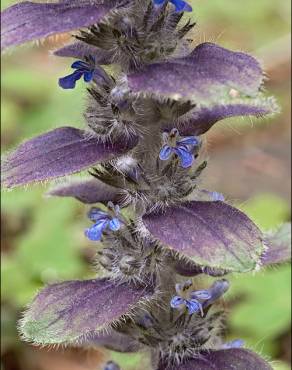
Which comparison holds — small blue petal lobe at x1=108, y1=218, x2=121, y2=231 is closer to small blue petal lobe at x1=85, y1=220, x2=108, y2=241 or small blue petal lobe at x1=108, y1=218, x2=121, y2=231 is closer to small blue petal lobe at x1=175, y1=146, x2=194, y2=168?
small blue petal lobe at x1=85, y1=220, x2=108, y2=241

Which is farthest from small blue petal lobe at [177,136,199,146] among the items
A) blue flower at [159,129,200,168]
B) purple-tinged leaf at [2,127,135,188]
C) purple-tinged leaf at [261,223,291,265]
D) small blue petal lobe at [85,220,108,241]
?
purple-tinged leaf at [261,223,291,265]

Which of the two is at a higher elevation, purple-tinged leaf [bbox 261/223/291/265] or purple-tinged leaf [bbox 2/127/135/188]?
purple-tinged leaf [bbox 2/127/135/188]

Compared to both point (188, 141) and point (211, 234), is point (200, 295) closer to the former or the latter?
point (211, 234)

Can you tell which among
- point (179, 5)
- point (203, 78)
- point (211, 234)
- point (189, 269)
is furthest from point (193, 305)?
point (179, 5)

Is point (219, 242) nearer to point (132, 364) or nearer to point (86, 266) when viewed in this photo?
point (132, 364)

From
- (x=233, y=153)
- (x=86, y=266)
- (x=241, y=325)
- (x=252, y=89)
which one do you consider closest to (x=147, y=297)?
(x=252, y=89)
